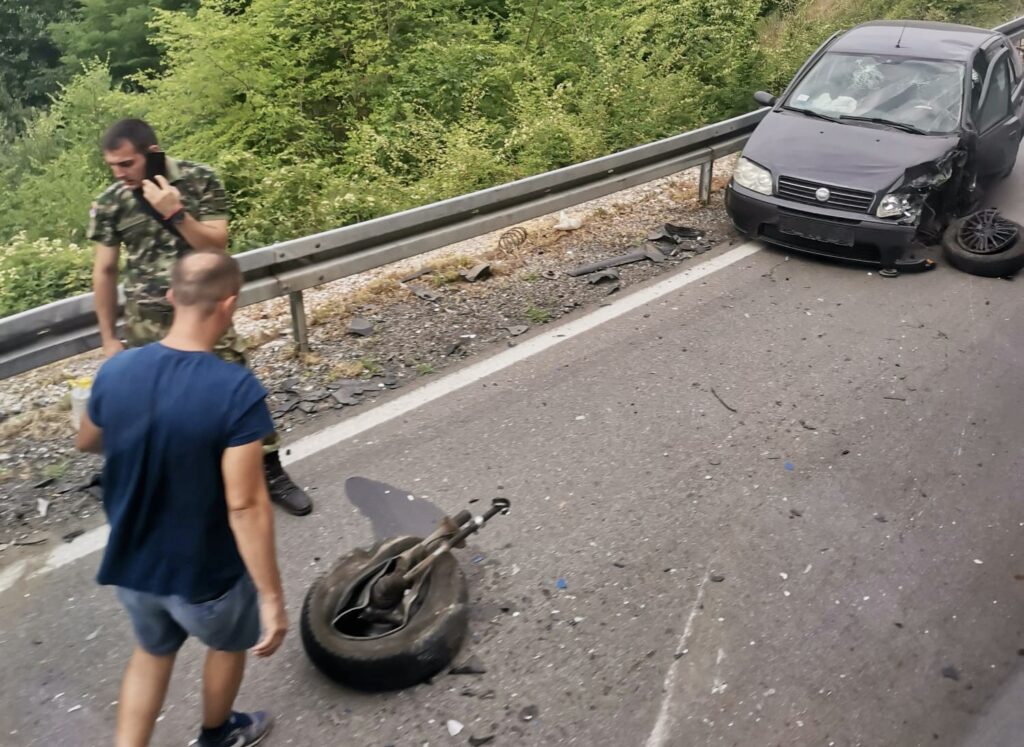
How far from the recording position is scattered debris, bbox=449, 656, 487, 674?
3402 millimetres

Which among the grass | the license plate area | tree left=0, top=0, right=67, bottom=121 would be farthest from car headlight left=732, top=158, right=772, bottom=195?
tree left=0, top=0, right=67, bottom=121

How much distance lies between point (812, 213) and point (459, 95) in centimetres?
585

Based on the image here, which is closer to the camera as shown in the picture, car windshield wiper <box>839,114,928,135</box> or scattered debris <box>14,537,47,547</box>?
scattered debris <box>14,537,47,547</box>

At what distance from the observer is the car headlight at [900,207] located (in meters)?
7.05

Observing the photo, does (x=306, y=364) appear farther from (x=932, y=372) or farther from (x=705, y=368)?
(x=932, y=372)

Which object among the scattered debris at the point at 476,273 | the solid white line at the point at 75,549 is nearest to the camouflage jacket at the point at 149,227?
the solid white line at the point at 75,549

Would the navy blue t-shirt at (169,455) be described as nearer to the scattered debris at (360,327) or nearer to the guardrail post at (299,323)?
the guardrail post at (299,323)

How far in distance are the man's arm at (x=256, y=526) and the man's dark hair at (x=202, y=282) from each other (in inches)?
16.9

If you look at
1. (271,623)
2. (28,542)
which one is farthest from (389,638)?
(28,542)

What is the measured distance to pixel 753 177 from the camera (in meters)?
7.55

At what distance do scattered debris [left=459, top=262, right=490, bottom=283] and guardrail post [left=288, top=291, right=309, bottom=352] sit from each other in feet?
5.26

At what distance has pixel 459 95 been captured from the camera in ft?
38.0

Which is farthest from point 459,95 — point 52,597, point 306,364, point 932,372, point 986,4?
point 986,4

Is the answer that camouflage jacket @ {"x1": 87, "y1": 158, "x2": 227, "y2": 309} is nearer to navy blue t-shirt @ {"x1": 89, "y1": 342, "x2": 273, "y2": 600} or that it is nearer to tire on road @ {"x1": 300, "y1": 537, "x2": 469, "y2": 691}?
tire on road @ {"x1": 300, "y1": 537, "x2": 469, "y2": 691}
